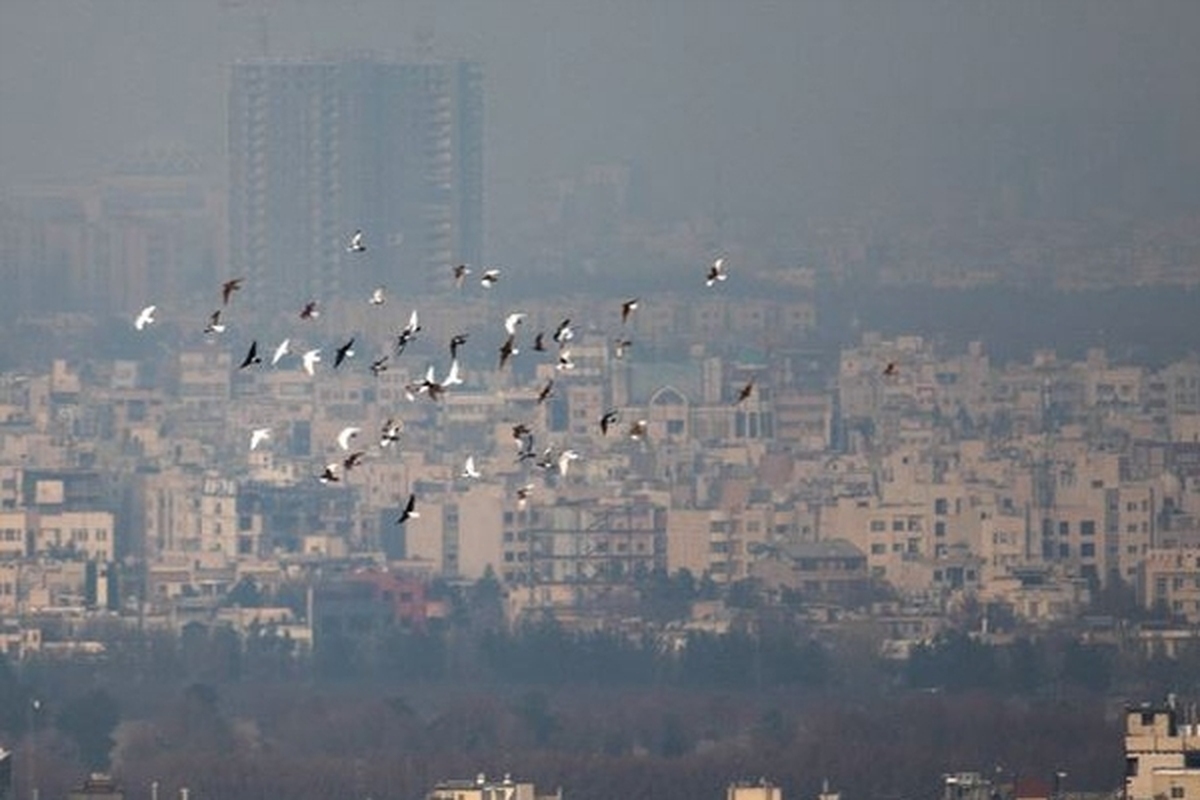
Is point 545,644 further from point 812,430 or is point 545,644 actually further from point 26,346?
point 26,346

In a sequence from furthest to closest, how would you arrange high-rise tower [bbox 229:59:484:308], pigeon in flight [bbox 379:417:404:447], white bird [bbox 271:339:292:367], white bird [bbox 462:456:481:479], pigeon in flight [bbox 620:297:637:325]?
high-rise tower [bbox 229:59:484:308] → white bird [bbox 271:339:292:367] → white bird [bbox 462:456:481:479] → pigeon in flight [bbox 620:297:637:325] → pigeon in flight [bbox 379:417:404:447]

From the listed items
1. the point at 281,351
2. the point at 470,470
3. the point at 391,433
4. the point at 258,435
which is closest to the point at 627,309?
the point at 391,433

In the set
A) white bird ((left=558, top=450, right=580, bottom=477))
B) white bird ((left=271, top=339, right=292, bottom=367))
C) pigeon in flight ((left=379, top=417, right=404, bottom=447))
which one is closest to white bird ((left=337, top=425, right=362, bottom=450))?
pigeon in flight ((left=379, top=417, right=404, bottom=447))

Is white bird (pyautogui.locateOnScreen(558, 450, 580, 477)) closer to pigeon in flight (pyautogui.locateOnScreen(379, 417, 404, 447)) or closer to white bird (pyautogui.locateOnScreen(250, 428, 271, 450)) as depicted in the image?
white bird (pyautogui.locateOnScreen(250, 428, 271, 450))

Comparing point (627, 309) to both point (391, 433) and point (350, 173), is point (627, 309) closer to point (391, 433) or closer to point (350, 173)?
point (391, 433)

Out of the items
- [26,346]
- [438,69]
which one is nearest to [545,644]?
[26,346]

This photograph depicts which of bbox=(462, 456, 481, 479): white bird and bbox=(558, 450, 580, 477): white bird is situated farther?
bbox=(462, 456, 481, 479): white bird

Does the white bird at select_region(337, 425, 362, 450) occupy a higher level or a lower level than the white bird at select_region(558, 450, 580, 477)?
higher

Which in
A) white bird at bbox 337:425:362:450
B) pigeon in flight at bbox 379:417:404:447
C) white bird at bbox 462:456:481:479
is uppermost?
white bird at bbox 337:425:362:450
